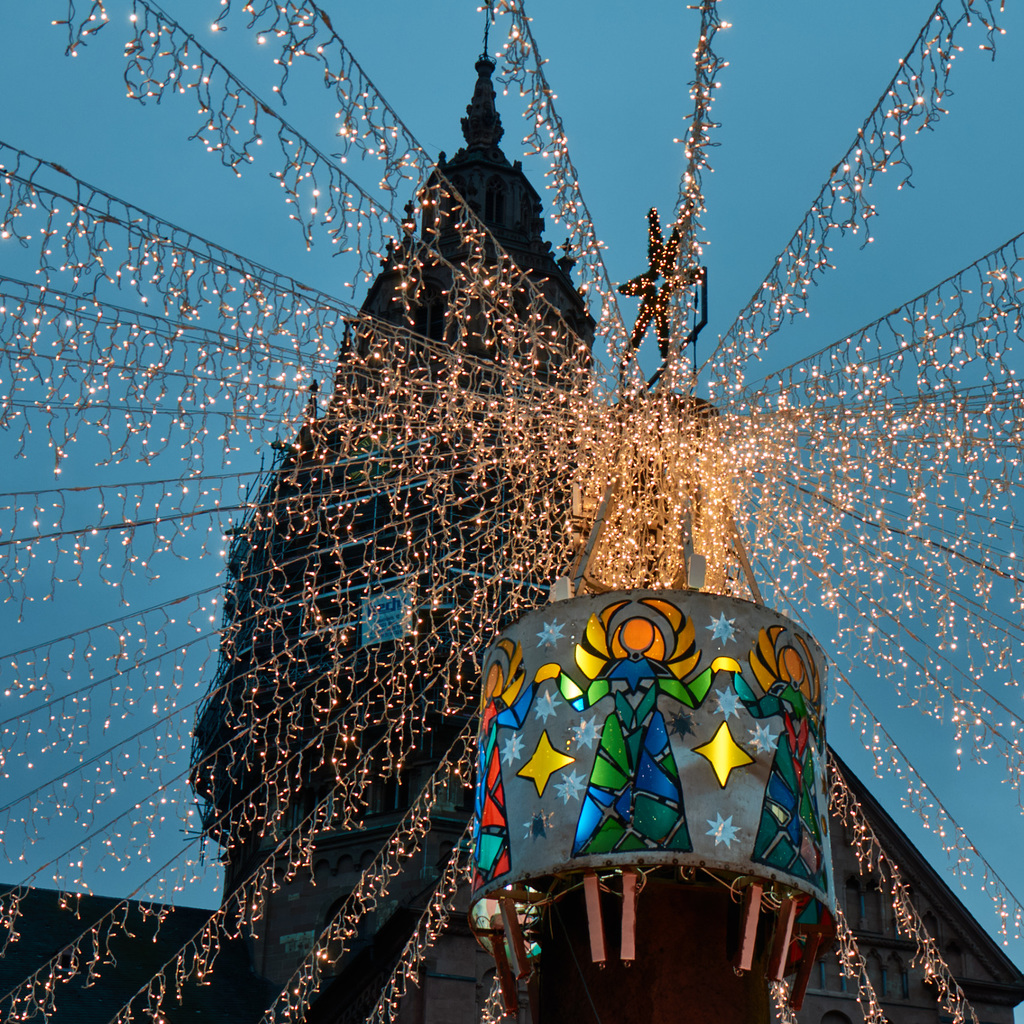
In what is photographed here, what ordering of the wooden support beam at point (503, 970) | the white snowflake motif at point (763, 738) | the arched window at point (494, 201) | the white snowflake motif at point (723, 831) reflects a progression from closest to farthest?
1. the white snowflake motif at point (723, 831)
2. the white snowflake motif at point (763, 738)
3. the wooden support beam at point (503, 970)
4. the arched window at point (494, 201)

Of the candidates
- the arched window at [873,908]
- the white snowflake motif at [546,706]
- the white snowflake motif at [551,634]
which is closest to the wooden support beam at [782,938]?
the white snowflake motif at [546,706]

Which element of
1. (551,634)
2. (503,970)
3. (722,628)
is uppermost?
(722,628)

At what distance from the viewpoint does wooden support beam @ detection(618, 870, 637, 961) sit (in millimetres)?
6465

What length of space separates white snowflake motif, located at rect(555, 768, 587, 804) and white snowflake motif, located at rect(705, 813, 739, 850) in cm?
66

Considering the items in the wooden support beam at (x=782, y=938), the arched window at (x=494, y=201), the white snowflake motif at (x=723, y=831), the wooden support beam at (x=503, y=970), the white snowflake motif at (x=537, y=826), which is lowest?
Result: the wooden support beam at (x=503, y=970)

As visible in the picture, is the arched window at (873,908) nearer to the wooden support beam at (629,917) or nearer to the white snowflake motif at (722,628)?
the white snowflake motif at (722,628)

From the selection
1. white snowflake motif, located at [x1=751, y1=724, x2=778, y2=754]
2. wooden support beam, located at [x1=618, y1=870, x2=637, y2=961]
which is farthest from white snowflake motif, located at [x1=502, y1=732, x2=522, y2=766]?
white snowflake motif, located at [x1=751, y1=724, x2=778, y2=754]

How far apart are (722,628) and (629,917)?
1.61m

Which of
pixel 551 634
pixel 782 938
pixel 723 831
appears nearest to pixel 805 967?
pixel 782 938

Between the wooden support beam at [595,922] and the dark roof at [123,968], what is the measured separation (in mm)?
17961

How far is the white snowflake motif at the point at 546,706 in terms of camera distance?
A: 711 cm

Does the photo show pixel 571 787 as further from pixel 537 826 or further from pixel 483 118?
pixel 483 118

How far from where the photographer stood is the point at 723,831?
6633mm

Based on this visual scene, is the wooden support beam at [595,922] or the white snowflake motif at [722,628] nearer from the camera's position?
the wooden support beam at [595,922]
